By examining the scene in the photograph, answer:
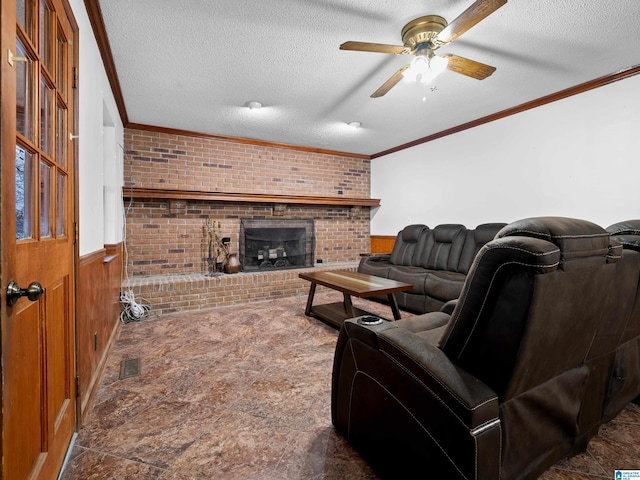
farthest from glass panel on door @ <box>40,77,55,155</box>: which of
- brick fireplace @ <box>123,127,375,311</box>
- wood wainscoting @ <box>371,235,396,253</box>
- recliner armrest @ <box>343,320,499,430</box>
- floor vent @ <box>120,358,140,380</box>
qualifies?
wood wainscoting @ <box>371,235,396,253</box>

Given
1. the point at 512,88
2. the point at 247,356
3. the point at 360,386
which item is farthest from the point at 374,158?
the point at 360,386

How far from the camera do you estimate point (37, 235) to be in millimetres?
1035

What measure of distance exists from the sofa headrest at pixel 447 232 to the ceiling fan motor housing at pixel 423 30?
2.36 metres

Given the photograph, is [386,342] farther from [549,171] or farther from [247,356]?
[549,171]

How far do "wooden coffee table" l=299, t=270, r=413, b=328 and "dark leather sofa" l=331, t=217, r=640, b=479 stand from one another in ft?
4.55

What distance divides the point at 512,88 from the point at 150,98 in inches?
142

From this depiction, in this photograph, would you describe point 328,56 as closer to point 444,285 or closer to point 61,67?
point 61,67

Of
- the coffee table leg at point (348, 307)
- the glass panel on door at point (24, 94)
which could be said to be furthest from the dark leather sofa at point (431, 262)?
the glass panel on door at point (24, 94)

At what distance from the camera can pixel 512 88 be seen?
302cm

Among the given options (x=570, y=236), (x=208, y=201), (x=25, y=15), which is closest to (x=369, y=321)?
(x=570, y=236)

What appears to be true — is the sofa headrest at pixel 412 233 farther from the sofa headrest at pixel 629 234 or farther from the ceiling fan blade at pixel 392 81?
the sofa headrest at pixel 629 234

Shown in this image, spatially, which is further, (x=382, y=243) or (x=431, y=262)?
(x=382, y=243)

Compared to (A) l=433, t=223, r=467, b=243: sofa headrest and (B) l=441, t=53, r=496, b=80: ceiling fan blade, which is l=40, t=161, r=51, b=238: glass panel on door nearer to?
(B) l=441, t=53, r=496, b=80: ceiling fan blade

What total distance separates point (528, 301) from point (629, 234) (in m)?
1.13
